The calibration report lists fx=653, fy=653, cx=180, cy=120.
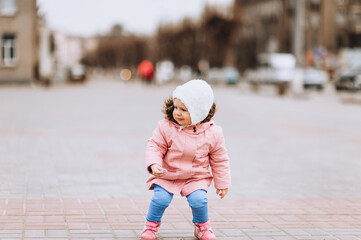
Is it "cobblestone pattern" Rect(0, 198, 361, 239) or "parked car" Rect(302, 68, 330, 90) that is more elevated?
"cobblestone pattern" Rect(0, 198, 361, 239)

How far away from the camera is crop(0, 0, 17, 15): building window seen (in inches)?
→ 1626

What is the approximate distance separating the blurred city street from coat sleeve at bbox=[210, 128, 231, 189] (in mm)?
507

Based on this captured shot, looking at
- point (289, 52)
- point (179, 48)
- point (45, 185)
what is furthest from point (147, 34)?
point (45, 185)

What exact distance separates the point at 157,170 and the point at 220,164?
51cm

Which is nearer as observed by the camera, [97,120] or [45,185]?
[45,185]

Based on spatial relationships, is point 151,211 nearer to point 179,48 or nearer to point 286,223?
point 286,223

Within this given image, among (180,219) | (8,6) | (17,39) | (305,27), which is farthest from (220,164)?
(305,27)

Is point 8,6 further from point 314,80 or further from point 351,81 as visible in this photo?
point 351,81

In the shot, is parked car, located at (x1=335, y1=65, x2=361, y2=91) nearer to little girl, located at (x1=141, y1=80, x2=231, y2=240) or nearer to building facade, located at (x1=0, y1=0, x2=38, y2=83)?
building facade, located at (x1=0, y1=0, x2=38, y2=83)

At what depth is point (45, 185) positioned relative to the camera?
6.76m

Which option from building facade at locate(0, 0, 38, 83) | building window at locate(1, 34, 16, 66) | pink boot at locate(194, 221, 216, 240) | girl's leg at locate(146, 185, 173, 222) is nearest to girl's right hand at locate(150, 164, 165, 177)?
girl's leg at locate(146, 185, 173, 222)

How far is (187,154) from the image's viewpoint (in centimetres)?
442

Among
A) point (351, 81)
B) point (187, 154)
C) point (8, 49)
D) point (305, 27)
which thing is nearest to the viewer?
point (187, 154)

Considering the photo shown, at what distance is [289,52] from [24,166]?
2849 inches
